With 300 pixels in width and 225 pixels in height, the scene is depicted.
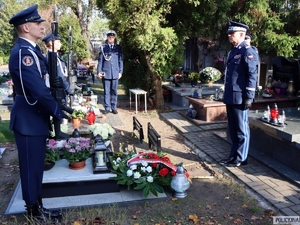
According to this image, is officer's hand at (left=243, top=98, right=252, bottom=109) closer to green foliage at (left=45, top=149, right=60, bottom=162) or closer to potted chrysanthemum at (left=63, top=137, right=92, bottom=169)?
potted chrysanthemum at (left=63, top=137, right=92, bottom=169)

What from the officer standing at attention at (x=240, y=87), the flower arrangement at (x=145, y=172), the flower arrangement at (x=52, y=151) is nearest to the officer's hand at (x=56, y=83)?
the flower arrangement at (x=52, y=151)

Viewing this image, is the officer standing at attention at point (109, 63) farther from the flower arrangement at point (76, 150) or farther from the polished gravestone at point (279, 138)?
the flower arrangement at point (76, 150)

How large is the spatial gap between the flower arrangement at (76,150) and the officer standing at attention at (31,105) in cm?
79

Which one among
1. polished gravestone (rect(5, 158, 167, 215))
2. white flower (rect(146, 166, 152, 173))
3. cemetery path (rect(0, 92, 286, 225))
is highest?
white flower (rect(146, 166, 152, 173))

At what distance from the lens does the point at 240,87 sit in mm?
4703

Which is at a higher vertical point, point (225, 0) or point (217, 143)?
point (225, 0)

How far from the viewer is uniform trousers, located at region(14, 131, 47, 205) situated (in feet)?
10.3

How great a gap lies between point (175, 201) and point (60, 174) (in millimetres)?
1473

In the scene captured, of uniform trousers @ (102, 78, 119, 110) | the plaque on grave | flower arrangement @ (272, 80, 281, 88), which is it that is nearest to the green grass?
uniform trousers @ (102, 78, 119, 110)

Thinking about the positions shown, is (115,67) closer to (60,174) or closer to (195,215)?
(60,174)

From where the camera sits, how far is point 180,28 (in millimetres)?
8852

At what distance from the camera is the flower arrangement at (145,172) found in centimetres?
385

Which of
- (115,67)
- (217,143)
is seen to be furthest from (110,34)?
(217,143)

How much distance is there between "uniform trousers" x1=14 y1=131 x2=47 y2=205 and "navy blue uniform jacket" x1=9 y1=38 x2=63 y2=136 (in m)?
0.09
